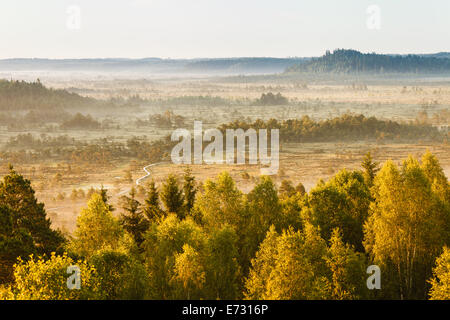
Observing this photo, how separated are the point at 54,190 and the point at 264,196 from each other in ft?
442

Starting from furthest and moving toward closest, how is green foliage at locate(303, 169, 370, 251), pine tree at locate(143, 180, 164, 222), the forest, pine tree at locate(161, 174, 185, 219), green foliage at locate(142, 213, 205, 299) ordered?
pine tree at locate(161, 174, 185, 219) → pine tree at locate(143, 180, 164, 222) → green foliage at locate(303, 169, 370, 251) → green foliage at locate(142, 213, 205, 299) → the forest

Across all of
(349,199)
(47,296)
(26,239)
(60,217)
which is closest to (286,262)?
(47,296)

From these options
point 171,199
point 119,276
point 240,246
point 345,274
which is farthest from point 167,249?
point 171,199

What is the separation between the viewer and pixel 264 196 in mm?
58094

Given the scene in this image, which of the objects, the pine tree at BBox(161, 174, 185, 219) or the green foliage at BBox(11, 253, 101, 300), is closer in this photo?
the green foliage at BBox(11, 253, 101, 300)

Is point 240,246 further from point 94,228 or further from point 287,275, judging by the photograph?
point 287,275

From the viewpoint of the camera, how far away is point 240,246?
55562mm

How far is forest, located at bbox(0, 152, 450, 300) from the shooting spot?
37688 millimetres

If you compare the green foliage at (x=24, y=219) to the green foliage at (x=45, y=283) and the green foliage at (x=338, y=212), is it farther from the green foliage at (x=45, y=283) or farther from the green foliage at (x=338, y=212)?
the green foliage at (x=338, y=212)

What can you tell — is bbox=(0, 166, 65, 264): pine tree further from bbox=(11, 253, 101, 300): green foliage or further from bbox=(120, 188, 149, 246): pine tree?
bbox=(120, 188, 149, 246): pine tree

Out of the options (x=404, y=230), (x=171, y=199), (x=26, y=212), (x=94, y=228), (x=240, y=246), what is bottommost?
(x=240, y=246)

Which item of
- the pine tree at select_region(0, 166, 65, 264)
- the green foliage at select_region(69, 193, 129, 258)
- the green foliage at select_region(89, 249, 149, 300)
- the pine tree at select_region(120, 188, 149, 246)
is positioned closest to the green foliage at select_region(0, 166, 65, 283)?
the pine tree at select_region(0, 166, 65, 264)

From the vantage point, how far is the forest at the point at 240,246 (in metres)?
37.7
